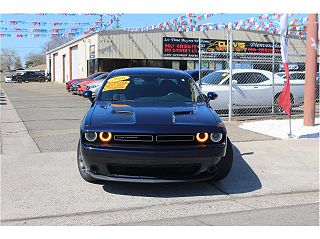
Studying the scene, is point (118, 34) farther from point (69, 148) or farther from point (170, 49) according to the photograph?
point (69, 148)

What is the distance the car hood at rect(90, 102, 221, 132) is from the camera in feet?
15.4

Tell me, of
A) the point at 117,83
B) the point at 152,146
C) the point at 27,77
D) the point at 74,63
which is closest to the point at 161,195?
the point at 152,146

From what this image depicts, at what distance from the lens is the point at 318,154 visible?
290 inches

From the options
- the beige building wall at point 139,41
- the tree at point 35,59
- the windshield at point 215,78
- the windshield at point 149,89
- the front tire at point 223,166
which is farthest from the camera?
the tree at point 35,59

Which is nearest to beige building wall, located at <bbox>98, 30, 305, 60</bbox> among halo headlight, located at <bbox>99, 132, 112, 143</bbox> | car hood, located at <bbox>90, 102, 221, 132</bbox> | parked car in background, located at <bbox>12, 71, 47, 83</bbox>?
car hood, located at <bbox>90, 102, 221, 132</bbox>

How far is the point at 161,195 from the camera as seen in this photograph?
16.2 feet

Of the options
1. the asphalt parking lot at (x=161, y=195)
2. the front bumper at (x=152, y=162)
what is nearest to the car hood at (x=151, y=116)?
the front bumper at (x=152, y=162)

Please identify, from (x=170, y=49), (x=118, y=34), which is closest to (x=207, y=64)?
(x=170, y=49)

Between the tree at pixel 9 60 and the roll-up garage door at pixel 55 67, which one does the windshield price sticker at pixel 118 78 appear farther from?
the tree at pixel 9 60

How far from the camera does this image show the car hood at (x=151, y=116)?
470 centimetres

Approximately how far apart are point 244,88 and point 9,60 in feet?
433

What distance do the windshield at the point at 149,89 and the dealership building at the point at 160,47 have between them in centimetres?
2438

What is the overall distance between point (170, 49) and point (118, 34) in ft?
15.6

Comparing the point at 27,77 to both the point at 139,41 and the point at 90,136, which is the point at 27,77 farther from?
the point at 90,136
